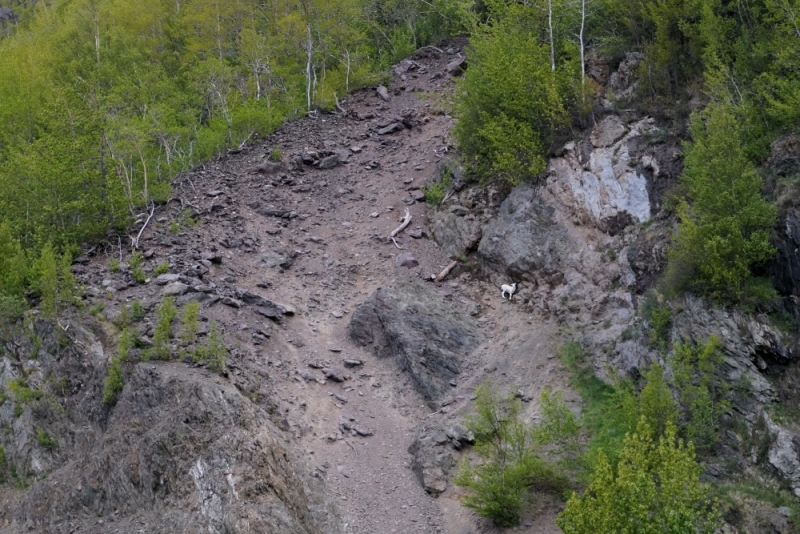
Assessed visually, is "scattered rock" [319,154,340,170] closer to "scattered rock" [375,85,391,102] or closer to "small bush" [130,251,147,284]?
"scattered rock" [375,85,391,102]

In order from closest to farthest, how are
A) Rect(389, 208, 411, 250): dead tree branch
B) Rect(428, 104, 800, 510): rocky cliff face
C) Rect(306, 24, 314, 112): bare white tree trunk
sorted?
Rect(428, 104, 800, 510): rocky cliff face, Rect(389, 208, 411, 250): dead tree branch, Rect(306, 24, 314, 112): bare white tree trunk

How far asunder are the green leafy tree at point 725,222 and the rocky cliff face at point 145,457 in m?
9.54

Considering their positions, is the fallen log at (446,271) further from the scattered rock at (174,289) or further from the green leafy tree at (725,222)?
the green leafy tree at (725,222)

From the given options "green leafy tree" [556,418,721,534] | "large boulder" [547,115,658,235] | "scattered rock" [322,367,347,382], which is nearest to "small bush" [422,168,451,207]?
"large boulder" [547,115,658,235]

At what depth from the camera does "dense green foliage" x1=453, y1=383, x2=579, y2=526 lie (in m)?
14.1

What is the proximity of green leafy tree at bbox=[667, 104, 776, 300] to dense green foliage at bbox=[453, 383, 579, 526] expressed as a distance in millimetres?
4232

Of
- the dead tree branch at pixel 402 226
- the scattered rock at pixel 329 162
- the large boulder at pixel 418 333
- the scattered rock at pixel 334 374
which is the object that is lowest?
the scattered rock at pixel 334 374

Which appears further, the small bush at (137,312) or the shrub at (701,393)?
the small bush at (137,312)

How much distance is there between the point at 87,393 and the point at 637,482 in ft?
42.6

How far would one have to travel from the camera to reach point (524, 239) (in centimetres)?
2109

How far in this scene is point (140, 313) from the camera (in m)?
18.2

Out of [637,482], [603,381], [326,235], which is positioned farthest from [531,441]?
[326,235]

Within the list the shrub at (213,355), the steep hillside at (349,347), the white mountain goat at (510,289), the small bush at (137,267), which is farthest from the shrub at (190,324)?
the white mountain goat at (510,289)

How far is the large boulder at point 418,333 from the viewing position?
18.7m
